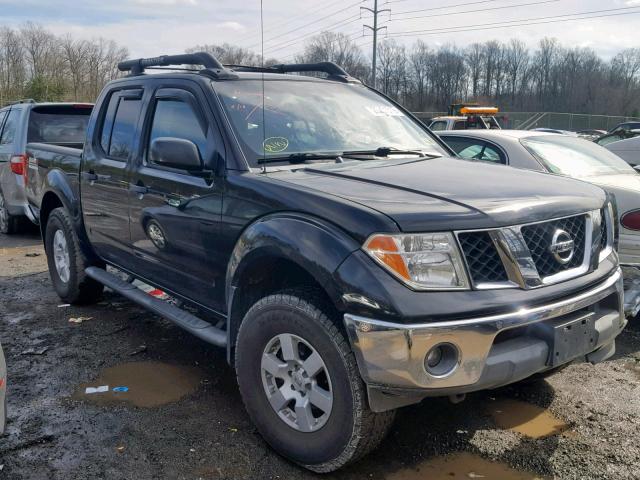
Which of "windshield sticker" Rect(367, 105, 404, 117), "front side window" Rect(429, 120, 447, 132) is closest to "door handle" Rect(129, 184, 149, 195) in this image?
"windshield sticker" Rect(367, 105, 404, 117)

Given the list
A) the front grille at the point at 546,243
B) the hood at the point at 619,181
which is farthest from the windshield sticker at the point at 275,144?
the hood at the point at 619,181

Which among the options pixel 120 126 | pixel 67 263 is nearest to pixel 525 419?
pixel 120 126

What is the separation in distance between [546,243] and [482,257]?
15.2 inches

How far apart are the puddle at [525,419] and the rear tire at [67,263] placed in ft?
12.0

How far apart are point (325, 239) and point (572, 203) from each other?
1.26 m

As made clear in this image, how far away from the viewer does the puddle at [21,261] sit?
7.28m

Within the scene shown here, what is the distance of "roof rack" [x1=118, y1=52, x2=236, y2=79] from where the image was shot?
386 centimetres

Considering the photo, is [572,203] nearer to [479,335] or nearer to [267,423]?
[479,335]

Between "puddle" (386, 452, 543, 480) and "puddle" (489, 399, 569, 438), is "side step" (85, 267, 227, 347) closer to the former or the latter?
"puddle" (386, 452, 543, 480)

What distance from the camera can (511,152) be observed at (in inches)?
227

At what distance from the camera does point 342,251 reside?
2.58 m

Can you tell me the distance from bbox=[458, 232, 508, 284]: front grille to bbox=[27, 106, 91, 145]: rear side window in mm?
7263

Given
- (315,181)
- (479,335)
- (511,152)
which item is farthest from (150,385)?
(511,152)

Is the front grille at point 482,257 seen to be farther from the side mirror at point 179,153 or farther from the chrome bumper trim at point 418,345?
the side mirror at point 179,153
